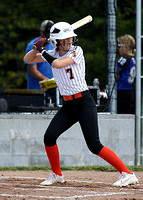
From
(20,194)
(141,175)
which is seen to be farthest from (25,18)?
(20,194)

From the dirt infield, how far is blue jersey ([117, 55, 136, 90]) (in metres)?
1.91

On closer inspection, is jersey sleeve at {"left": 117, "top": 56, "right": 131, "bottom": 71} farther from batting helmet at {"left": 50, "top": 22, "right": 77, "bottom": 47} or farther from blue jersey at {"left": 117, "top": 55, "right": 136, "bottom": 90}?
batting helmet at {"left": 50, "top": 22, "right": 77, "bottom": 47}

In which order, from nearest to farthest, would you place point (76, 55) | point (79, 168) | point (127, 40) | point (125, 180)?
point (76, 55), point (125, 180), point (79, 168), point (127, 40)

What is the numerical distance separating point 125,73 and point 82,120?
2.92 meters

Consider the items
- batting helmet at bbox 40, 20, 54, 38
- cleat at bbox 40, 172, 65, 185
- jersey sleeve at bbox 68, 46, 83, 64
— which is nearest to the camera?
jersey sleeve at bbox 68, 46, 83, 64

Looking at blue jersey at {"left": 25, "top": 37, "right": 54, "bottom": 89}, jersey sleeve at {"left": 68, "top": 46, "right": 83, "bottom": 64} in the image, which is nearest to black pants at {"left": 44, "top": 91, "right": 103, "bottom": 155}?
jersey sleeve at {"left": 68, "top": 46, "right": 83, "bottom": 64}

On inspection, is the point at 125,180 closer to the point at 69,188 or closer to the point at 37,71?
the point at 69,188

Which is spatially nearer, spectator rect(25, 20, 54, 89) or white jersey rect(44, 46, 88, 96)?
white jersey rect(44, 46, 88, 96)

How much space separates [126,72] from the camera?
346 inches

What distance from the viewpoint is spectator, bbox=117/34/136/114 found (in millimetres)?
8719

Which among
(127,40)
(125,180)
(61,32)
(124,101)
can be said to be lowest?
(125,180)

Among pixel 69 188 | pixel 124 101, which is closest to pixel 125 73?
pixel 124 101

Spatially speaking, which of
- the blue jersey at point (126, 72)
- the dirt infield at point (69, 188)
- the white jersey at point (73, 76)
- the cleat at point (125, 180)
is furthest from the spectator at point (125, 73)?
the white jersey at point (73, 76)

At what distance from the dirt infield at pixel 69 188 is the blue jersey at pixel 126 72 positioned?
6.27 feet
